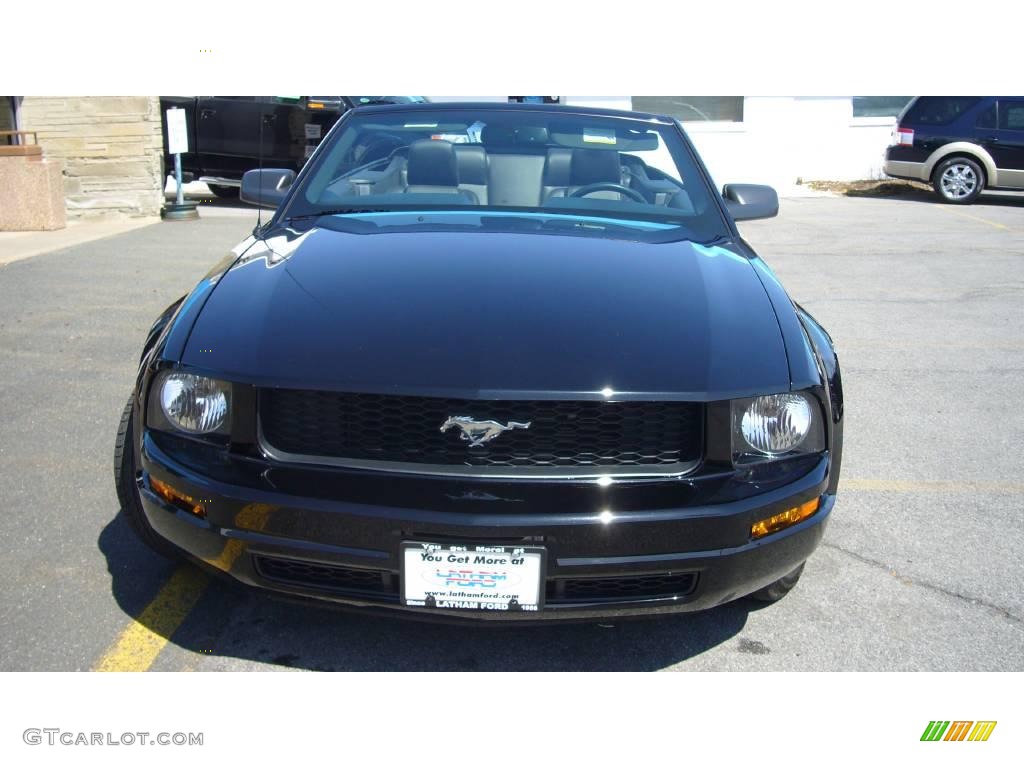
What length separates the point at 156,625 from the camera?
2.93 metres

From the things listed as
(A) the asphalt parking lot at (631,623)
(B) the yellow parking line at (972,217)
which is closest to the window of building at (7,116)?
(A) the asphalt parking lot at (631,623)

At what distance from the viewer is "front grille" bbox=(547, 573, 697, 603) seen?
96.3 inches

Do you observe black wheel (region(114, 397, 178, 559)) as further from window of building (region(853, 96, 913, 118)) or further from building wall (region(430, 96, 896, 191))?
window of building (region(853, 96, 913, 118))

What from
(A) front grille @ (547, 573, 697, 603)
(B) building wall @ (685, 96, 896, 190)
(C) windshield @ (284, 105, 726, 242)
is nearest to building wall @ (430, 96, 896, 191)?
(B) building wall @ (685, 96, 896, 190)

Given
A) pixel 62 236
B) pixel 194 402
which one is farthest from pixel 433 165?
pixel 62 236

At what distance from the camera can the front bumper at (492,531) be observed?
2363 mm

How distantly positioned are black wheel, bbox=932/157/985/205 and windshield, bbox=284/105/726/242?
41.3 ft

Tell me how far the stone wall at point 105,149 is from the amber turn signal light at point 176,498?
1016cm

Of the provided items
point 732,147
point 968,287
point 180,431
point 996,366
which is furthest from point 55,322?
point 732,147

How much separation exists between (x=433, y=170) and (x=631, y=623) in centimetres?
198

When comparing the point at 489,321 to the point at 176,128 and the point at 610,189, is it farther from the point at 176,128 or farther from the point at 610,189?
the point at 176,128

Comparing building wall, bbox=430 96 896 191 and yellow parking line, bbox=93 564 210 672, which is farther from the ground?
building wall, bbox=430 96 896 191

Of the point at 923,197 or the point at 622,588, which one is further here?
the point at 923,197
